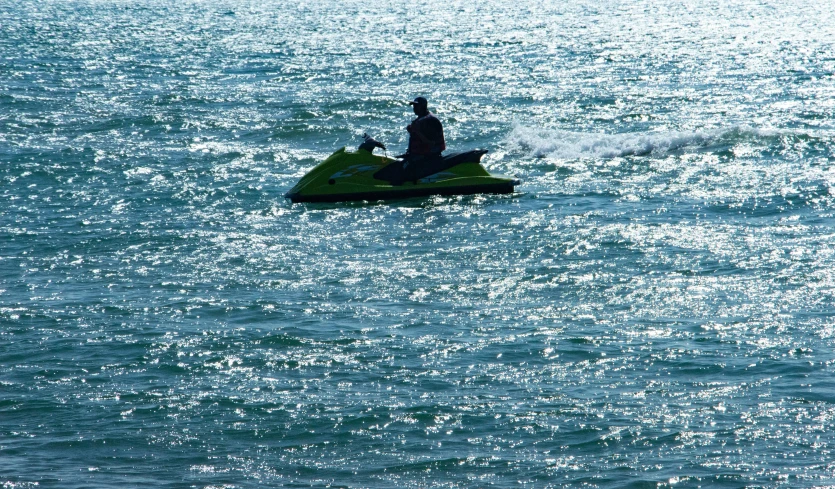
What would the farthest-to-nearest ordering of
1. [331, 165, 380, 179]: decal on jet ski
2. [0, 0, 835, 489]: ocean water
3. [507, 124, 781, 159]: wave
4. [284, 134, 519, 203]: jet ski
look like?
[507, 124, 781, 159]: wave, [331, 165, 380, 179]: decal on jet ski, [284, 134, 519, 203]: jet ski, [0, 0, 835, 489]: ocean water

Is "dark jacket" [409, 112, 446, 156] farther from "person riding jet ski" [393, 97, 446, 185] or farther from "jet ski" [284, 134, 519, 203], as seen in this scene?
"jet ski" [284, 134, 519, 203]

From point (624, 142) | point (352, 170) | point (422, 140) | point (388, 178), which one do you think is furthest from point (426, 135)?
point (624, 142)

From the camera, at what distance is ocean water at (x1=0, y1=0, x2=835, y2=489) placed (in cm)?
937

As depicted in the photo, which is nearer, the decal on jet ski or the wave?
the decal on jet ski

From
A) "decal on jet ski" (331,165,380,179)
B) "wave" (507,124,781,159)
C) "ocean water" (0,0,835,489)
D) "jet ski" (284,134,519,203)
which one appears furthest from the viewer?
"wave" (507,124,781,159)

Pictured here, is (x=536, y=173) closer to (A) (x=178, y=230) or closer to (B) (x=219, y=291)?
(A) (x=178, y=230)

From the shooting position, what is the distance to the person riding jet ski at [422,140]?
1905 cm

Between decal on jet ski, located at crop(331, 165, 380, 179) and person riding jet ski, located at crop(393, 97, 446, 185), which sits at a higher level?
person riding jet ski, located at crop(393, 97, 446, 185)

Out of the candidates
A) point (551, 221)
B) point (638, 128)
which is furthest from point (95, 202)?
point (638, 128)

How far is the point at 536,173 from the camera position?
21.4 meters

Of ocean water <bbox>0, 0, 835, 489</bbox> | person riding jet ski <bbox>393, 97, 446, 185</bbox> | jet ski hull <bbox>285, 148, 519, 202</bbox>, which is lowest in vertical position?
ocean water <bbox>0, 0, 835, 489</bbox>

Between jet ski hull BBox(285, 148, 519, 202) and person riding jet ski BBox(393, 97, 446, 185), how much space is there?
0.10 m

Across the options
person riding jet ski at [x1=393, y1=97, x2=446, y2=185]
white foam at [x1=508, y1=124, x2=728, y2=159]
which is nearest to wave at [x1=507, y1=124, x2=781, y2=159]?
white foam at [x1=508, y1=124, x2=728, y2=159]

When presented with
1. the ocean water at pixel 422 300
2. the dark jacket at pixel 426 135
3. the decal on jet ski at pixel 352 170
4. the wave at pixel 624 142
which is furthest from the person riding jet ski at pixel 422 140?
the wave at pixel 624 142
